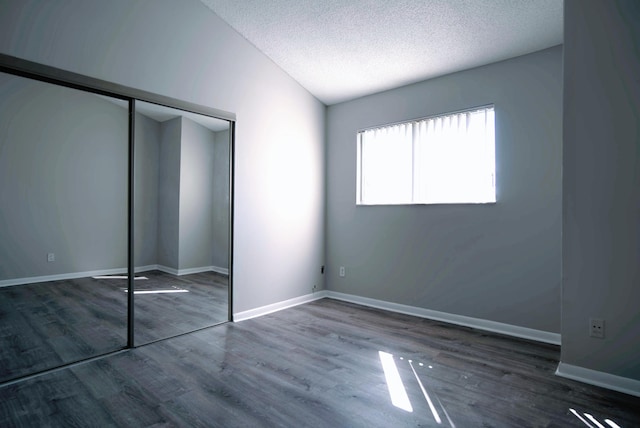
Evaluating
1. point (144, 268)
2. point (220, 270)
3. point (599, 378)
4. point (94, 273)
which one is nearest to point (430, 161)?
point (599, 378)

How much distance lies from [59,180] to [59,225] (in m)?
0.38

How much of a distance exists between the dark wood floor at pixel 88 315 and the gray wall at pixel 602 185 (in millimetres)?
3141

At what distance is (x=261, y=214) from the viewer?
13.1ft

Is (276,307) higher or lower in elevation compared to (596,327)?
lower

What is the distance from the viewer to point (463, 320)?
363 cm

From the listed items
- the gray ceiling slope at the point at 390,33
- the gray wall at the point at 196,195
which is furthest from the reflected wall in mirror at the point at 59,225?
the gray ceiling slope at the point at 390,33

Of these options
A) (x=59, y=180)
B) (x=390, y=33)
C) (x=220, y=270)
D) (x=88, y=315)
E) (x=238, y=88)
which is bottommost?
(x=88, y=315)

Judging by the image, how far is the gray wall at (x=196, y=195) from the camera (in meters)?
3.43

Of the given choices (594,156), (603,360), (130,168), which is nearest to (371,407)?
(603,360)

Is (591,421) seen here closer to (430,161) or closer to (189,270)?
(430,161)

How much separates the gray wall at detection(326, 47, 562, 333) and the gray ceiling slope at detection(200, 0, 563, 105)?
25 cm

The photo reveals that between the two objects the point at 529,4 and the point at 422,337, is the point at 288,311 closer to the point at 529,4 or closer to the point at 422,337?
the point at 422,337

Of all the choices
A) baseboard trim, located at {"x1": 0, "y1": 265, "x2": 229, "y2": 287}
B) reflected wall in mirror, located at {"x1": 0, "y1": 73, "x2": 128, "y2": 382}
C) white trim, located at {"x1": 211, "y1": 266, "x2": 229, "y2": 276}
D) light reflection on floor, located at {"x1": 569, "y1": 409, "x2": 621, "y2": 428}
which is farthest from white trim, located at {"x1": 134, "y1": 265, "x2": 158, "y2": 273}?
light reflection on floor, located at {"x1": 569, "y1": 409, "x2": 621, "y2": 428}

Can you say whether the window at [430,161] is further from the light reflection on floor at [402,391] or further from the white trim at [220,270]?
the white trim at [220,270]
